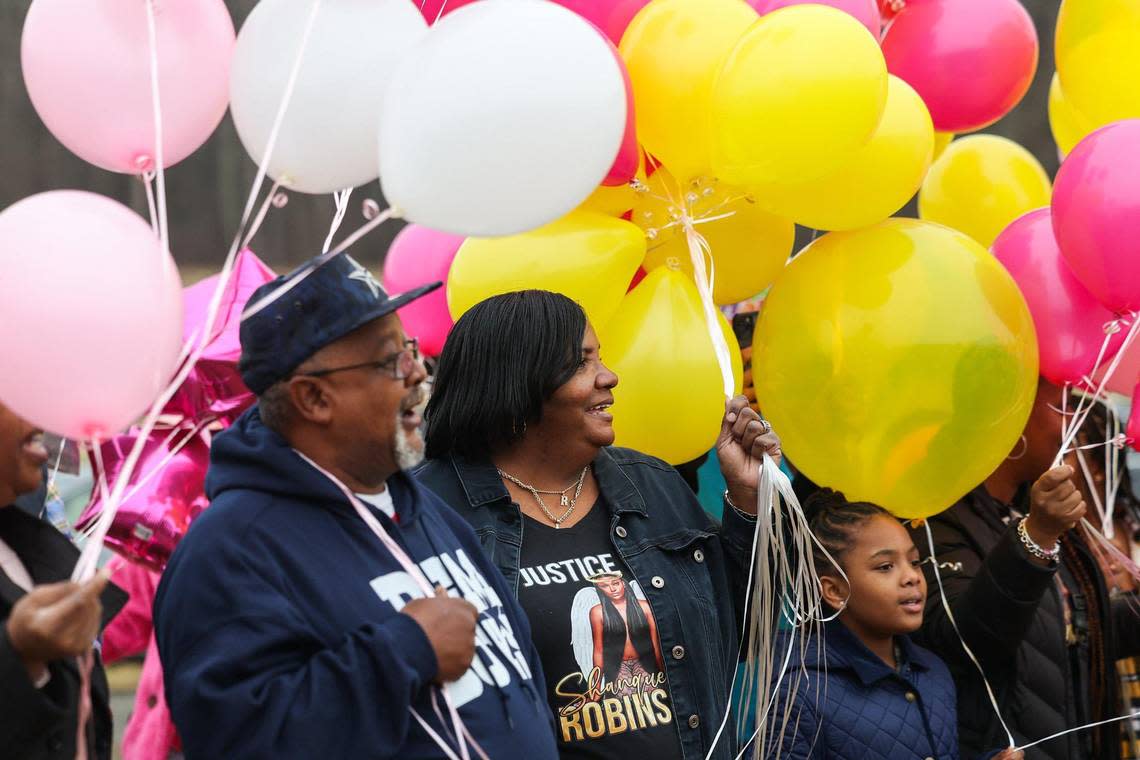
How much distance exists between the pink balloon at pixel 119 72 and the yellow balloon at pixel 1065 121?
7.65 ft

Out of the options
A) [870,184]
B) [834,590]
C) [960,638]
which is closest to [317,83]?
[870,184]

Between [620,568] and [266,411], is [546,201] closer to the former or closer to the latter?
[266,411]

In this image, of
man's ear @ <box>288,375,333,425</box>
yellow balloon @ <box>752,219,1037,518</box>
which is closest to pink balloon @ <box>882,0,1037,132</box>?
yellow balloon @ <box>752,219,1037,518</box>

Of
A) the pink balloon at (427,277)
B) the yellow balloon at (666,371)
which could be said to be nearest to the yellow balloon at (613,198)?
the yellow balloon at (666,371)

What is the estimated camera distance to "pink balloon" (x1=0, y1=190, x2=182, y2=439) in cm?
194

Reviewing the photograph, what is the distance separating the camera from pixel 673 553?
2795 millimetres

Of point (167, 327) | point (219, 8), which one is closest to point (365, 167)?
point (219, 8)

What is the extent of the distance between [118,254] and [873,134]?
62.6 inches

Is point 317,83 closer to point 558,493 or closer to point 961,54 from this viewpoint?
point 558,493

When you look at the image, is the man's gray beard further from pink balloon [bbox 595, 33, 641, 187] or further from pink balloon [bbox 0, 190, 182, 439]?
pink balloon [bbox 595, 33, 641, 187]

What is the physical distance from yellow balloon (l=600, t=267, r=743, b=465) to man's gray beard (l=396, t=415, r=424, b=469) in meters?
0.81

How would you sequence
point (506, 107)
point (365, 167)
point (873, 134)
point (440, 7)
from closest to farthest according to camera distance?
point (506, 107) < point (365, 167) < point (873, 134) < point (440, 7)

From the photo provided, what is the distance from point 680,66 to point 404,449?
3.72ft

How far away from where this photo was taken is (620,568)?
8.92 ft
